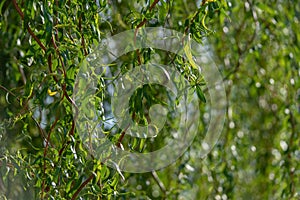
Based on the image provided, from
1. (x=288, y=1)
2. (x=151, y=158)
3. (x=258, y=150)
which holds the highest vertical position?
(x=288, y=1)

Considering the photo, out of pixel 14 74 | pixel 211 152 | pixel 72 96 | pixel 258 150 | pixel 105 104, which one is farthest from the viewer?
pixel 258 150

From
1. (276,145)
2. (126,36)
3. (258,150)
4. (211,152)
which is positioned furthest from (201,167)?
(126,36)

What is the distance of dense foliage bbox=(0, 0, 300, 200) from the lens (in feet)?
3.56

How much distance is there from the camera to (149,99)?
3.59ft

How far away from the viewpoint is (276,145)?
84.2 inches

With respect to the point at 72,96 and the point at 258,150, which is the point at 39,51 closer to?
the point at 72,96

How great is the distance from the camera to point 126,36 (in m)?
1.17

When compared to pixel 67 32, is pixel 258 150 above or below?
below

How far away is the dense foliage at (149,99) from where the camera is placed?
1084 millimetres

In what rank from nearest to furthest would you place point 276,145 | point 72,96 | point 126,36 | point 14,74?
point 72,96 < point 126,36 < point 14,74 < point 276,145

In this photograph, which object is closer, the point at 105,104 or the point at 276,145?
the point at 105,104

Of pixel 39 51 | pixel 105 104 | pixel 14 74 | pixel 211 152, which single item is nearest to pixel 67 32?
pixel 39 51

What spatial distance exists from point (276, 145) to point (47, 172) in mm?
1145

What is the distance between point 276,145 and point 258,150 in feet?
0.67
